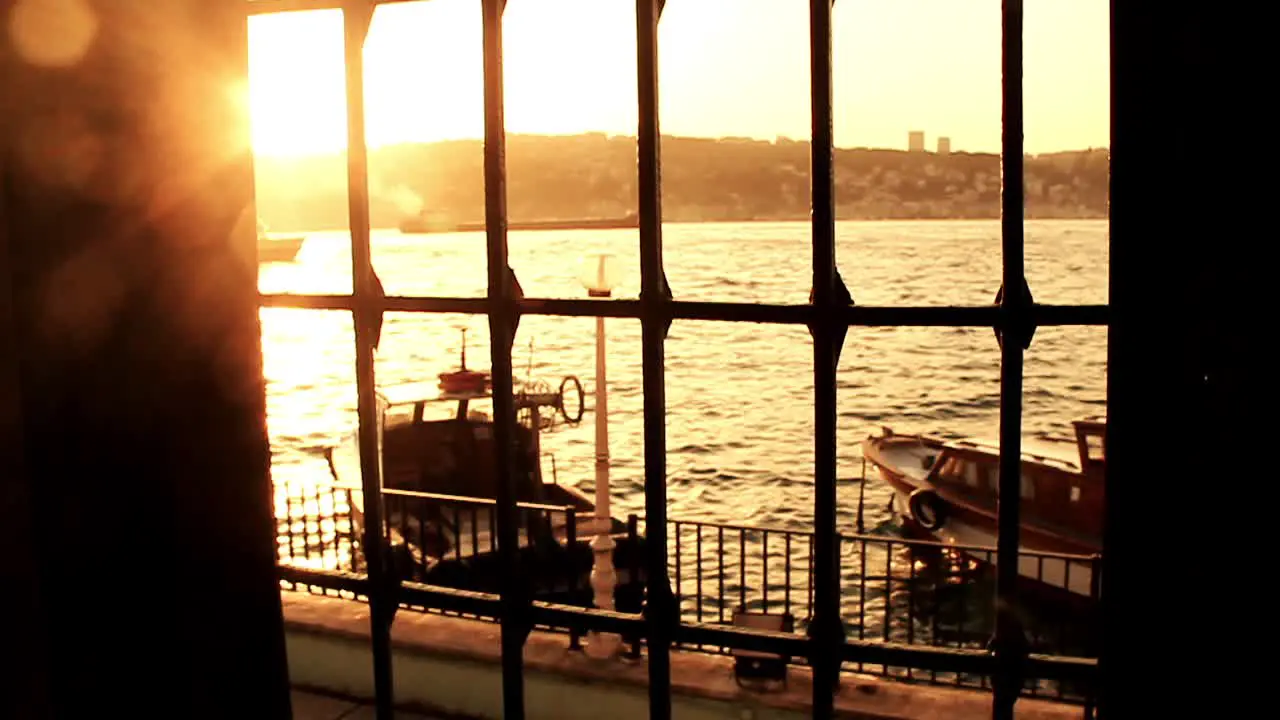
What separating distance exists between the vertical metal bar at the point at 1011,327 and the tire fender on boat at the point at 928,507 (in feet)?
82.0

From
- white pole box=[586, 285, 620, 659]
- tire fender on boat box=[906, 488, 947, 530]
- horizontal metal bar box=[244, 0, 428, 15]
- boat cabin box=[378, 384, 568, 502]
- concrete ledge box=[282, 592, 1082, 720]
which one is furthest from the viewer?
tire fender on boat box=[906, 488, 947, 530]

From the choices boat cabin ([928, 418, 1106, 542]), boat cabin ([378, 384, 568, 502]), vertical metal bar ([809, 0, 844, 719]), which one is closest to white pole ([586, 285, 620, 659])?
boat cabin ([378, 384, 568, 502])

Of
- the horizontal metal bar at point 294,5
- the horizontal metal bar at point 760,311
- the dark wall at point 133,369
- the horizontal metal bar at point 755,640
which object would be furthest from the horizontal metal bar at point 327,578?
the horizontal metal bar at point 294,5

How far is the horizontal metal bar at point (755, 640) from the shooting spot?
1.89 m

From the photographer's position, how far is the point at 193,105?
213cm

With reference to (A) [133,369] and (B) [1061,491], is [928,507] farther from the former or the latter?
(A) [133,369]

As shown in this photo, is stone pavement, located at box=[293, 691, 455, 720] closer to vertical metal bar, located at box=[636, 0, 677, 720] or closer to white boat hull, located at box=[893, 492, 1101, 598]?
vertical metal bar, located at box=[636, 0, 677, 720]

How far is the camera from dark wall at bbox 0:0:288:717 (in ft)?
6.36

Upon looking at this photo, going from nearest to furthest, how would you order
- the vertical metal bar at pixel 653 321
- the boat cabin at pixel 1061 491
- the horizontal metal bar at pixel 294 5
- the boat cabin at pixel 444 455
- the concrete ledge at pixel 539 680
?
the vertical metal bar at pixel 653 321 → the horizontal metal bar at pixel 294 5 → the concrete ledge at pixel 539 680 → the boat cabin at pixel 444 455 → the boat cabin at pixel 1061 491

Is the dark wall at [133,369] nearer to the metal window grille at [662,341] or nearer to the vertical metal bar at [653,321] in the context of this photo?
the metal window grille at [662,341]

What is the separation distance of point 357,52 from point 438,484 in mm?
16868

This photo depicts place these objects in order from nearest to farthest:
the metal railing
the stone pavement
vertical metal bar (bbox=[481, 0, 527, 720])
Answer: vertical metal bar (bbox=[481, 0, 527, 720])
the stone pavement
the metal railing

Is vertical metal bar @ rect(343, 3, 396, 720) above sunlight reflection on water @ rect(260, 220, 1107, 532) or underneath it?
above

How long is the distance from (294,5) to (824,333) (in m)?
1.32
